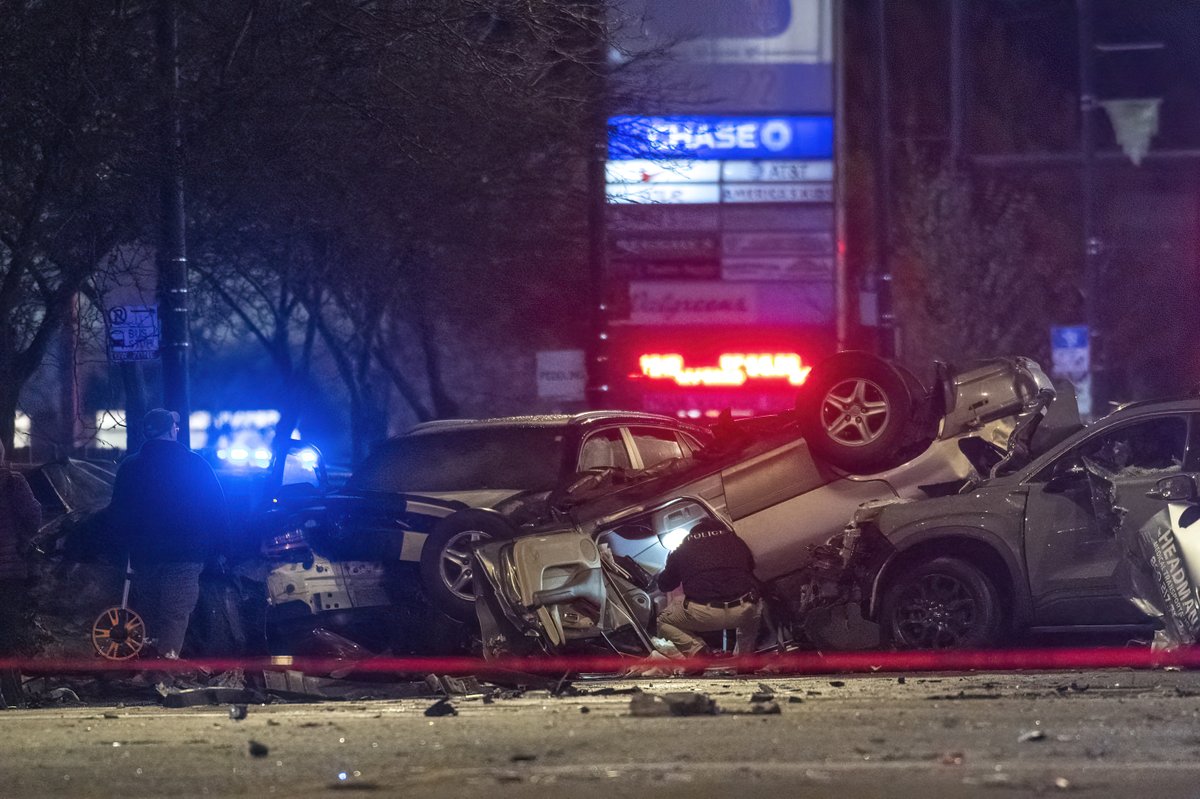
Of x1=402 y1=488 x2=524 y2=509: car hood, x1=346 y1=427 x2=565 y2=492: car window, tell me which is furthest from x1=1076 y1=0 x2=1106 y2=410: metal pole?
x1=402 y1=488 x2=524 y2=509: car hood

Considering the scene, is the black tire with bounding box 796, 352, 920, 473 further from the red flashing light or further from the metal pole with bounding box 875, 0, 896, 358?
the red flashing light

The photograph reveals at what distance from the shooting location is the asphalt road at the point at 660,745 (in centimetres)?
616

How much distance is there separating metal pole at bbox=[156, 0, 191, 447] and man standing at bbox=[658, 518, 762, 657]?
162 inches

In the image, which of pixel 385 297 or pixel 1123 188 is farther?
pixel 1123 188

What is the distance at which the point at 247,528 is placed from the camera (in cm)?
1067

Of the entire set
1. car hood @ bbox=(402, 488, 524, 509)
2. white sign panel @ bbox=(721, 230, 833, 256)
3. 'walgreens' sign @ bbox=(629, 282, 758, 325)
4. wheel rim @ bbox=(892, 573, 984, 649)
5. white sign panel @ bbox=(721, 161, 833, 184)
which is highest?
white sign panel @ bbox=(721, 161, 833, 184)

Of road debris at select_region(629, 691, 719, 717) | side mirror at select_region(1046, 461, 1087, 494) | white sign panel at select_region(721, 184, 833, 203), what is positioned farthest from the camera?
white sign panel at select_region(721, 184, 833, 203)

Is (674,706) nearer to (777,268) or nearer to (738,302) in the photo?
(738,302)

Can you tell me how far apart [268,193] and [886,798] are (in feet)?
35.8

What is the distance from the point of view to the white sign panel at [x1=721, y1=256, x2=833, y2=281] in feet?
114

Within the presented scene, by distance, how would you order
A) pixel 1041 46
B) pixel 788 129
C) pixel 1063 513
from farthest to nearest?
1. pixel 1041 46
2. pixel 788 129
3. pixel 1063 513

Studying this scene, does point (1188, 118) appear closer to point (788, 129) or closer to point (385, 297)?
point (788, 129)

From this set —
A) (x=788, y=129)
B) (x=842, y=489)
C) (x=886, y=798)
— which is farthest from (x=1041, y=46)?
(x=886, y=798)

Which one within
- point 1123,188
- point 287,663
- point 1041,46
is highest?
point 1041,46
